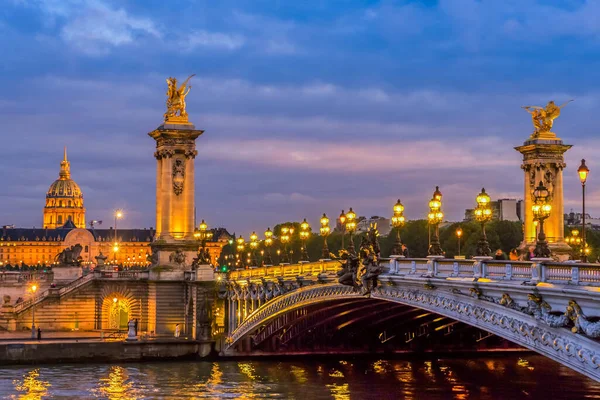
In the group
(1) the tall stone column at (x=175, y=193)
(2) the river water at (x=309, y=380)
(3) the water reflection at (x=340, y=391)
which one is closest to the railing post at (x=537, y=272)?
(2) the river water at (x=309, y=380)

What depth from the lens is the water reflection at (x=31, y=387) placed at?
4975 centimetres

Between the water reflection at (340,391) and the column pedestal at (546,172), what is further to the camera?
the column pedestal at (546,172)

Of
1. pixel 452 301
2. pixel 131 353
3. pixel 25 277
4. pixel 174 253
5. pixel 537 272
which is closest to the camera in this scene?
pixel 537 272

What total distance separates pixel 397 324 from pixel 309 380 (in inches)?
252

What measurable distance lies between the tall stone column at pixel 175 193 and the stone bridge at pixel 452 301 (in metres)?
13.8

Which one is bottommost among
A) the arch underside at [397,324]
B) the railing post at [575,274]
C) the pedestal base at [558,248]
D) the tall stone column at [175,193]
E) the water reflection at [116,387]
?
the water reflection at [116,387]

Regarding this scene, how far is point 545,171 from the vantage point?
65.8 metres

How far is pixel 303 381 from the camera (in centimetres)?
5434

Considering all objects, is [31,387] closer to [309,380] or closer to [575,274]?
[309,380]

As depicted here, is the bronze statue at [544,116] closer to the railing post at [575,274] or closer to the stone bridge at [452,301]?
the stone bridge at [452,301]

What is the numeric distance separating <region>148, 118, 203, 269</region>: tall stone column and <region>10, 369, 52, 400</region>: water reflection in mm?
20365

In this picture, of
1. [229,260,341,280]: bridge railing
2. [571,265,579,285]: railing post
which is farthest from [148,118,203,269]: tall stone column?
[571,265,579,285]: railing post

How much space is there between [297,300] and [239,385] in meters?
4.74

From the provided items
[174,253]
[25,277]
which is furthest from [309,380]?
[25,277]
